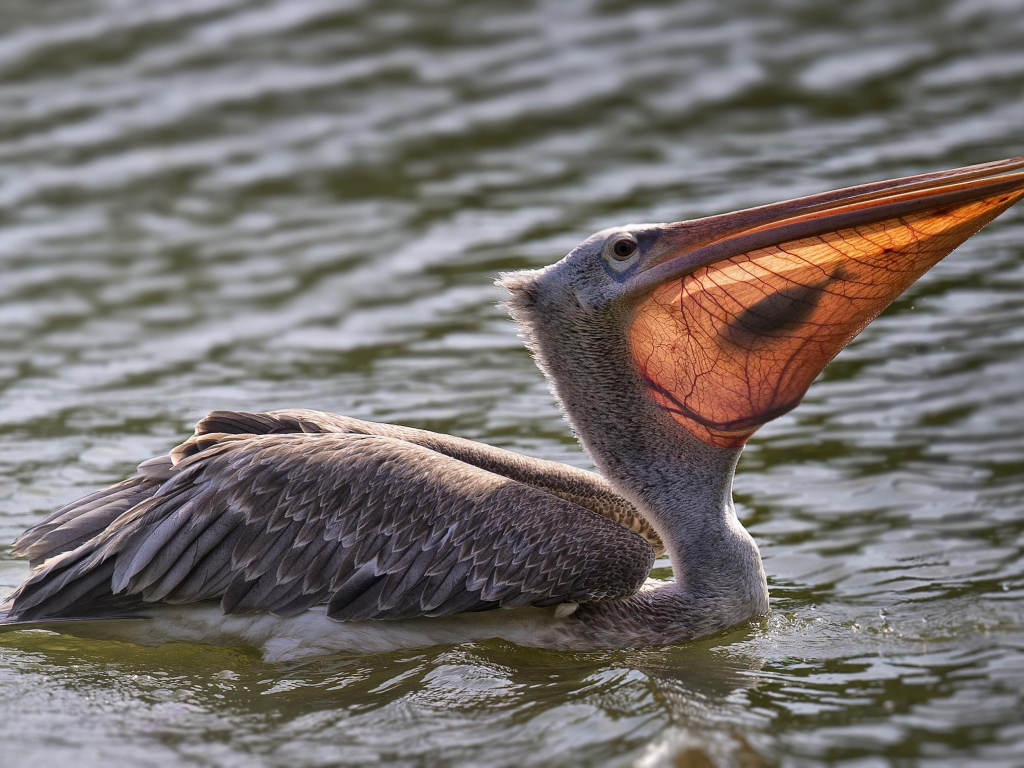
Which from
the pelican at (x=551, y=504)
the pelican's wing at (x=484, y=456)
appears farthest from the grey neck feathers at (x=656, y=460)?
the pelican's wing at (x=484, y=456)

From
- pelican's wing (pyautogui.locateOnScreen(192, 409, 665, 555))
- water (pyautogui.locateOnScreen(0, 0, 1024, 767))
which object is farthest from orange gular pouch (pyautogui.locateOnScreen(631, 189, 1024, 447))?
water (pyautogui.locateOnScreen(0, 0, 1024, 767))

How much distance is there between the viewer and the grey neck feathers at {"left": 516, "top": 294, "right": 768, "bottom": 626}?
5.06m

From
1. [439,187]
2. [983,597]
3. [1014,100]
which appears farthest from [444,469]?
[1014,100]

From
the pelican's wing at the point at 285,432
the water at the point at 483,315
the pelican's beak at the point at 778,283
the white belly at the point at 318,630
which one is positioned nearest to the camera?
the water at the point at 483,315

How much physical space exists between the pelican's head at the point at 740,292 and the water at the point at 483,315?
89cm

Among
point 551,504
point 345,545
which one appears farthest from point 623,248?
point 345,545

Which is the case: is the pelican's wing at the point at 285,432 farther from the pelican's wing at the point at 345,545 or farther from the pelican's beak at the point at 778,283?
the pelican's beak at the point at 778,283

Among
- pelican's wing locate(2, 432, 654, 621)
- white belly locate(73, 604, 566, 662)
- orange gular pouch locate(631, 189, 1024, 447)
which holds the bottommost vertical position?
white belly locate(73, 604, 566, 662)

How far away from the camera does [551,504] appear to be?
16.4ft

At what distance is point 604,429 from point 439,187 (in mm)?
5328

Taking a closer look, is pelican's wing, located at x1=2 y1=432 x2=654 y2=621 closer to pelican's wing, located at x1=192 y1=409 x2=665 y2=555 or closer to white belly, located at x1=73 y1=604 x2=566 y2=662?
white belly, located at x1=73 y1=604 x2=566 y2=662

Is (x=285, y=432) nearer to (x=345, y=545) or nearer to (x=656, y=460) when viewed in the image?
(x=345, y=545)

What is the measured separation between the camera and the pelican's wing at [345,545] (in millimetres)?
4875

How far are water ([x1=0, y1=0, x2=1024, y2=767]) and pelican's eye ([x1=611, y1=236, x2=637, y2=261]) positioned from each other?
1.33m
